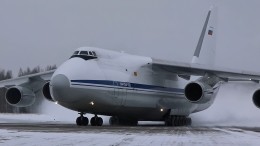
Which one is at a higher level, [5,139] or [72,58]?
[72,58]

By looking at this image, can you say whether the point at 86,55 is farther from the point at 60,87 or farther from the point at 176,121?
the point at 176,121

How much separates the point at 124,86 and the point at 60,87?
3.87 meters

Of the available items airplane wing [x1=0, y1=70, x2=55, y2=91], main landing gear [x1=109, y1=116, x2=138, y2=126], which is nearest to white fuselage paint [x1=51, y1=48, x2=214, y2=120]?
main landing gear [x1=109, y1=116, x2=138, y2=126]

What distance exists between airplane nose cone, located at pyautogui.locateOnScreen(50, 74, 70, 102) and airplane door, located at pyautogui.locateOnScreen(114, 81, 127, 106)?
9.21 ft

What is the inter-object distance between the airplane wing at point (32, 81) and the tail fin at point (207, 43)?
947cm

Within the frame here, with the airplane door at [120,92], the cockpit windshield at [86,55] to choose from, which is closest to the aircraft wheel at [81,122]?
the airplane door at [120,92]

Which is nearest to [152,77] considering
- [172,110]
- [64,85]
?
[172,110]

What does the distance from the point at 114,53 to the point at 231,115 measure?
1216cm

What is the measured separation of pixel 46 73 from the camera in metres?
27.6

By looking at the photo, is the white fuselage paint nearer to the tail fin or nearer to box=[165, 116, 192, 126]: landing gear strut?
box=[165, 116, 192, 126]: landing gear strut

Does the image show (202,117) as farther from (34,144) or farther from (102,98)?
(34,144)

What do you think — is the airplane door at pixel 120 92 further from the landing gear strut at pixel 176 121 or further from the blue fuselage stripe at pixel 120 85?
the landing gear strut at pixel 176 121

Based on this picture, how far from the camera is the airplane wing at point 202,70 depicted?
2575 cm

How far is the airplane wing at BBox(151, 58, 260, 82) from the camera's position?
1014 inches
